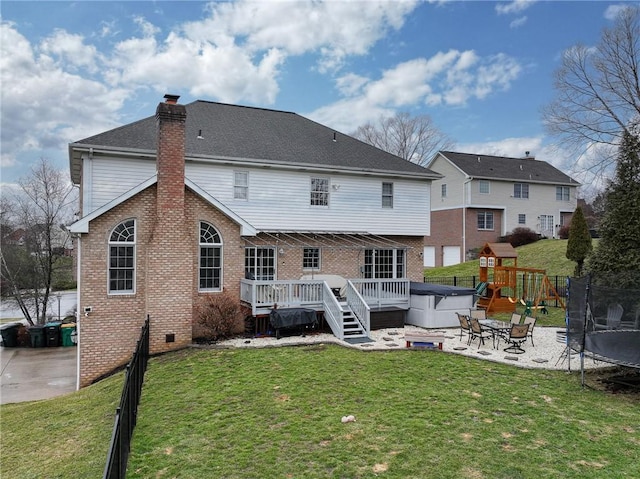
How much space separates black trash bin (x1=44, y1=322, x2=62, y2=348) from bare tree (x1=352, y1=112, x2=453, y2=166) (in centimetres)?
3857

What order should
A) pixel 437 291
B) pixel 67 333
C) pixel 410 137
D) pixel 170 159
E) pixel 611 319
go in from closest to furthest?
1. pixel 611 319
2. pixel 170 159
3. pixel 437 291
4. pixel 67 333
5. pixel 410 137

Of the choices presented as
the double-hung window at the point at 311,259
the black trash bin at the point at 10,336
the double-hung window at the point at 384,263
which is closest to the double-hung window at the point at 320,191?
the double-hung window at the point at 311,259

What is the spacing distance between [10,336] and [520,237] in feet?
115

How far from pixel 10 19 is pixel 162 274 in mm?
9234

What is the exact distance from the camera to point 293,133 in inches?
827

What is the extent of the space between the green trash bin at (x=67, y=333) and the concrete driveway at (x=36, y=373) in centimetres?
39

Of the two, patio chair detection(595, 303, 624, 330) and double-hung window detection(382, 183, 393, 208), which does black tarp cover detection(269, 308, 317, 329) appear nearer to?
double-hung window detection(382, 183, 393, 208)

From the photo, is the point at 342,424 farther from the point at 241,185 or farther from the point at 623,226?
the point at 241,185

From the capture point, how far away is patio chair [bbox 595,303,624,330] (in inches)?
433

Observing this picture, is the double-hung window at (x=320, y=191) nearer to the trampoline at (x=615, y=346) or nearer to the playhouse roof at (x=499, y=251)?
the playhouse roof at (x=499, y=251)

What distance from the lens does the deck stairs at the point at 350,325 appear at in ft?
47.7

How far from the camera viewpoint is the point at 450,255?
3725cm

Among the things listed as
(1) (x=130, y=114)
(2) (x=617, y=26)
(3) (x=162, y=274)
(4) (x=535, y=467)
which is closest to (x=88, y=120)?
(1) (x=130, y=114)

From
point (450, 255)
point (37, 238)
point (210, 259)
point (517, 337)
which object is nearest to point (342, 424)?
point (517, 337)
